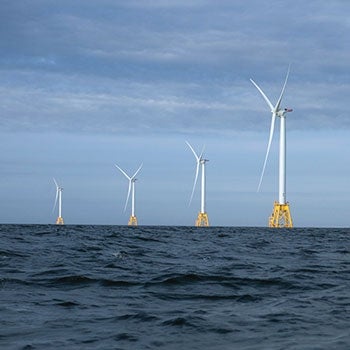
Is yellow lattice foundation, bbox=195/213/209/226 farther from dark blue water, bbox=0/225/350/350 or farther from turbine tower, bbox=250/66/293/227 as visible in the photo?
dark blue water, bbox=0/225/350/350

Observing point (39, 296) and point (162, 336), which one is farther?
point (39, 296)

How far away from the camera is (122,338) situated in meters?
11.4

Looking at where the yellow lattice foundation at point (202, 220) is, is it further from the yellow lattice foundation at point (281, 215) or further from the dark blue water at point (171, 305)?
the dark blue water at point (171, 305)

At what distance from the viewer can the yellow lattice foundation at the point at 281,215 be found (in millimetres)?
116188

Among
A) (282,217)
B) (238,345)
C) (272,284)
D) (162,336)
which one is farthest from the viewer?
(282,217)

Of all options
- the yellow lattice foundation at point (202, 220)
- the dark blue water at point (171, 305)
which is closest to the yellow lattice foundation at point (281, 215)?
the yellow lattice foundation at point (202, 220)

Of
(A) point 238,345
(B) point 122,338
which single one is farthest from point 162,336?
(A) point 238,345

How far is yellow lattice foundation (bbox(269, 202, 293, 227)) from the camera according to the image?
116188mm

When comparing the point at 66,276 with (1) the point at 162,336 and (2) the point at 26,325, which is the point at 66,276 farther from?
(1) the point at 162,336

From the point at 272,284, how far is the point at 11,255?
14080 mm

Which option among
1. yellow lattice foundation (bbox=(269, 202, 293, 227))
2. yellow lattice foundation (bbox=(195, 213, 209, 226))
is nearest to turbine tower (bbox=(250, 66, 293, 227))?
yellow lattice foundation (bbox=(269, 202, 293, 227))

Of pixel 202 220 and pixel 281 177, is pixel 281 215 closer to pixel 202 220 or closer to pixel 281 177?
pixel 281 177

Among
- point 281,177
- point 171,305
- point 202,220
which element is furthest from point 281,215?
point 171,305

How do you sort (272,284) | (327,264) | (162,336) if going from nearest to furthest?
(162,336) → (272,284) → (327,264)
